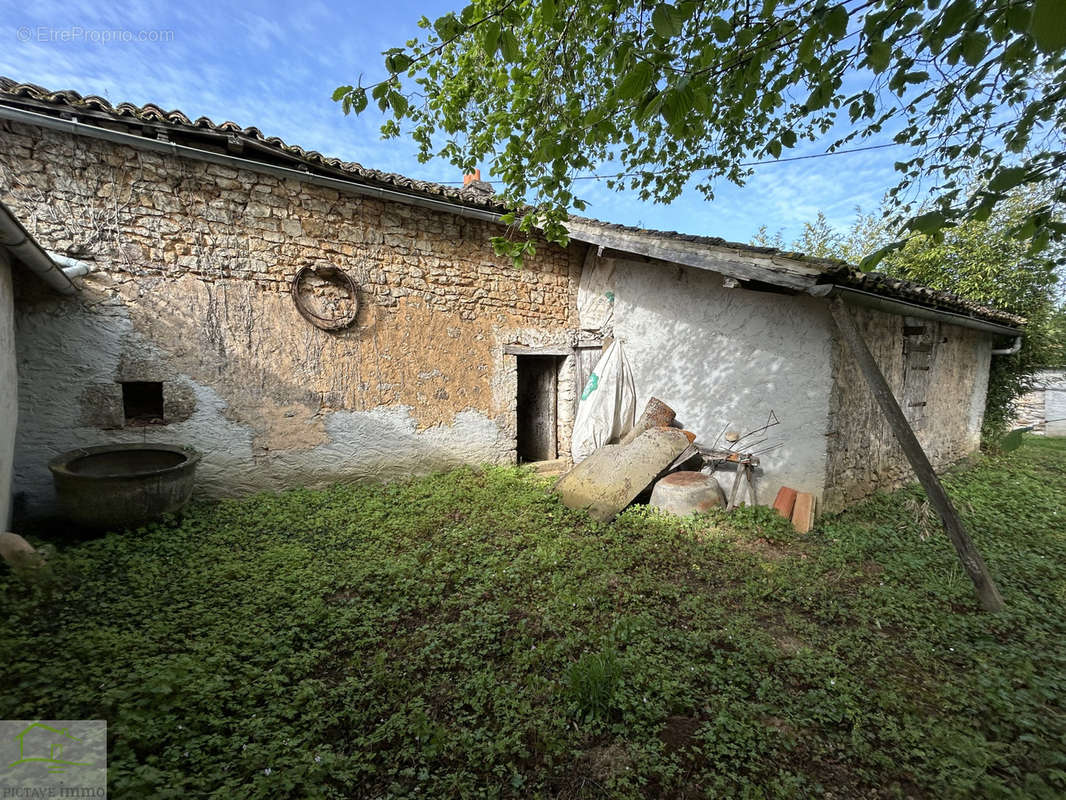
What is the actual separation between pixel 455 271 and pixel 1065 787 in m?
6.51

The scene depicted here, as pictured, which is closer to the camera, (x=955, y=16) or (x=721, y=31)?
(x=955, y=16)

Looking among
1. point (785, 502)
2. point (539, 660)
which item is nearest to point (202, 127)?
point (539, 660)

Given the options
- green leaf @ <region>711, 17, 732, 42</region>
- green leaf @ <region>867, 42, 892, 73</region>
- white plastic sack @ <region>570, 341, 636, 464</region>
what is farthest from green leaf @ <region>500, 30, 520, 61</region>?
white plastic sack @ <region>570, 341, 636, 464</region>

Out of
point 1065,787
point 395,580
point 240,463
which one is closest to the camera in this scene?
point 1065,787

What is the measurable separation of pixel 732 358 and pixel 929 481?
2.36 metres

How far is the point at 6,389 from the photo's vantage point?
3.50m

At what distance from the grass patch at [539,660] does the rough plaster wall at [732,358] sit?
40.0 inches

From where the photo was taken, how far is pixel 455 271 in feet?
20.0

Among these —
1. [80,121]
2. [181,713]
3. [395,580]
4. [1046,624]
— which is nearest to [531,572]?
[395,580]

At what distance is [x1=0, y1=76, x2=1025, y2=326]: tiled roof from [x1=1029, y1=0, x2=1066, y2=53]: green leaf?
10.0 feet

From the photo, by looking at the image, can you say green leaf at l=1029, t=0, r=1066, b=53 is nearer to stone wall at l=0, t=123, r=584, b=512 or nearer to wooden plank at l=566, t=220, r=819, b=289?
wooden plank at l=566, t=220, r=819, b=289

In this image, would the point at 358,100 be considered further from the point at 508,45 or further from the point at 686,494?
the point at 686,494

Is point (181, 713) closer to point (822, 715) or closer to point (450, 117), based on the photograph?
point (822, 715)

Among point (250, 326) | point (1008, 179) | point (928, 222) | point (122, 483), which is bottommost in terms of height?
point (122, 483)
